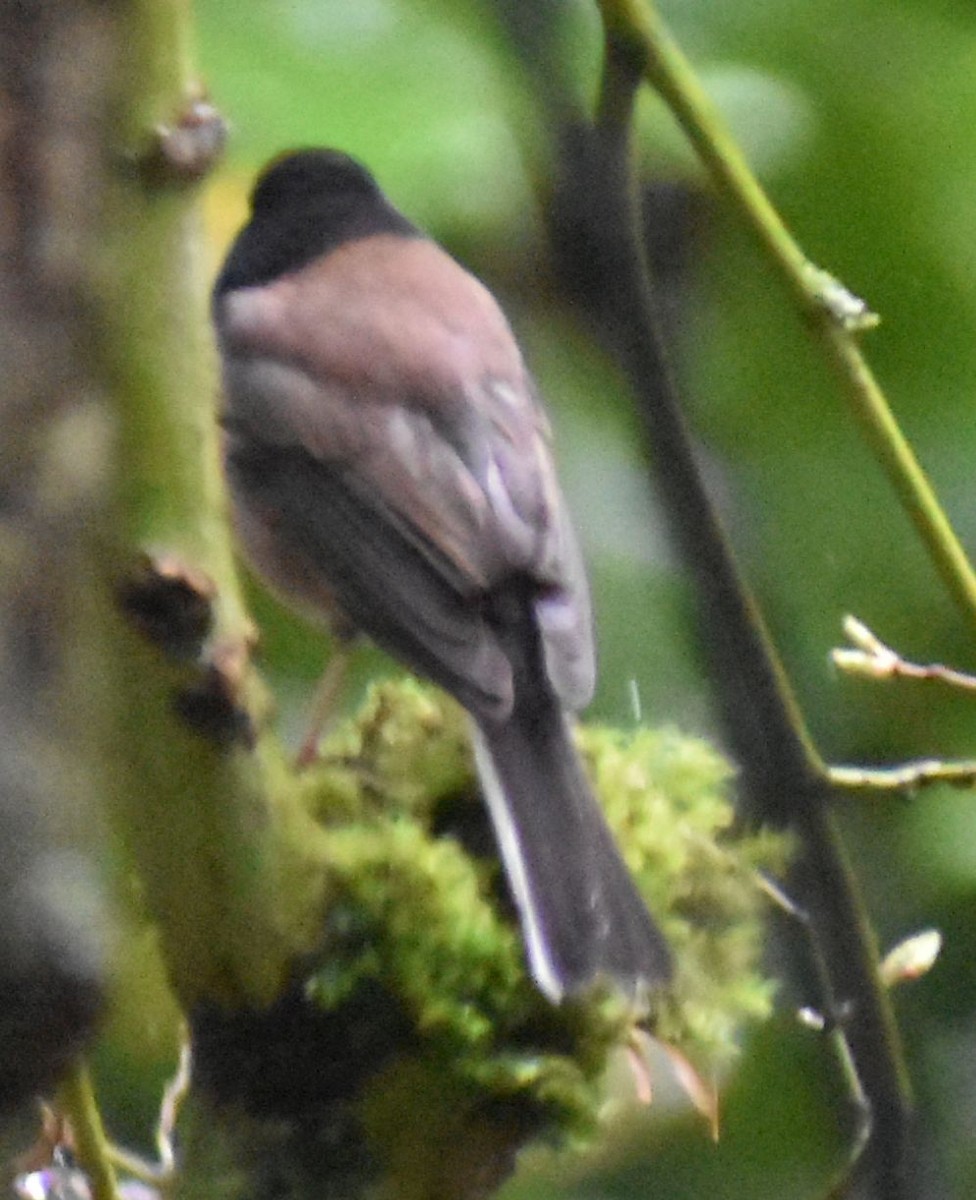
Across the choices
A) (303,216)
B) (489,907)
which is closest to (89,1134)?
(489,907)

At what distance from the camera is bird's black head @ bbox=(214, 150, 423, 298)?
2.32ft

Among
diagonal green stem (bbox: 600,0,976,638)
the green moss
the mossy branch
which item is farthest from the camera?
diagonal green stem (bbox: 600,0,976,638)

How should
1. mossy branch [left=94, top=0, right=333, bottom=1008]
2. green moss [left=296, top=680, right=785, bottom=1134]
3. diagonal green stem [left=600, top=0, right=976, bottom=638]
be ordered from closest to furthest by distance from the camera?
mossy branch [left=94, top=0, right=333, bottom=1008]
green moss [left=296, top=680, right=785, bottom=1134]
diagonal green stem [left=600, top=0, right=976, bottom=638]

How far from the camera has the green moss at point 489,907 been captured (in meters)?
0.50

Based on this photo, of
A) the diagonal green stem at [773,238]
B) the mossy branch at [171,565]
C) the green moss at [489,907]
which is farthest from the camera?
the diagonal green stem at [773,238]

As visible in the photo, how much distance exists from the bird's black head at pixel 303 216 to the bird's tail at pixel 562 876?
23 cm

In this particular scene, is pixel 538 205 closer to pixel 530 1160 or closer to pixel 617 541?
pixel 617 541

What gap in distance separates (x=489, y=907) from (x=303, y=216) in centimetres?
A: 37

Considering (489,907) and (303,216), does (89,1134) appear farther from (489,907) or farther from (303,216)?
(303,216)

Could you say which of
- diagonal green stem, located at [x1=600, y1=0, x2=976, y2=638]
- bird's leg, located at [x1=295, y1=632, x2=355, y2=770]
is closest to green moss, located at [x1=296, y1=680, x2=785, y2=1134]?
bird's leg, located at [x1=295, y1=632, x2=355, y2=770]

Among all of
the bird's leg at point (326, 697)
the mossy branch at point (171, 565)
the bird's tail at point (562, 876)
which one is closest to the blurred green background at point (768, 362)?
the bird's leg at point (326, 697)

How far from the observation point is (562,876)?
1.73 feet

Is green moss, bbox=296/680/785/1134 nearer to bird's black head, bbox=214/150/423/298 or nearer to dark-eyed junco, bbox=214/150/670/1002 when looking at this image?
dark-eyed junco, bbox=214/150/670/1002

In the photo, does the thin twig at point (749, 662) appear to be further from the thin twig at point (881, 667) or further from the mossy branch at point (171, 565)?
the mossy branch at point (171, 565)
